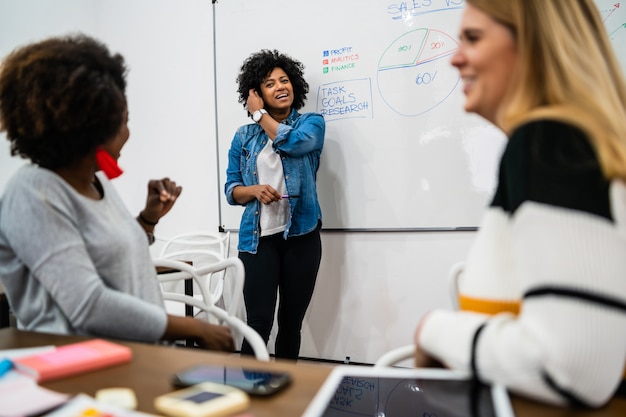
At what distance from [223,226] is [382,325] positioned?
1101 millimetres

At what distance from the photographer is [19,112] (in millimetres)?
933

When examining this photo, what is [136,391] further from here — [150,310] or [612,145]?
[612,145]

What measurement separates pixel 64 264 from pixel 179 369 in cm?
34

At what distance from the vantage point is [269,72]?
237cm

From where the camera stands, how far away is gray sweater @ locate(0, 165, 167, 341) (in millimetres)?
853

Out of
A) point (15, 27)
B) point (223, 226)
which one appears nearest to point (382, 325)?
point (223, 226)

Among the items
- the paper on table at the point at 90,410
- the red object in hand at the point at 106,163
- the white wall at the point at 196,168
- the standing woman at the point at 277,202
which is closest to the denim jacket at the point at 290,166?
the standing woman at the point at 277,202

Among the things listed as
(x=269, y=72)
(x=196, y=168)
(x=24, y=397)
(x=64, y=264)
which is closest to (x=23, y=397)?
(x=24, y=397)

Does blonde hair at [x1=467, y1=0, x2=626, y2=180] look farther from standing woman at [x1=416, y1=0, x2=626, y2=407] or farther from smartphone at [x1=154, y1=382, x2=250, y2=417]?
smartphone at [x1=154, y1=382, x2=250, y2=417]

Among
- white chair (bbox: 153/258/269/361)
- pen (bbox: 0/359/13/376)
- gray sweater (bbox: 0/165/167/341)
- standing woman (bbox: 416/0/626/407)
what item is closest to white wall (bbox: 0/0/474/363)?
white chair (bbox: 153/258/269/361)

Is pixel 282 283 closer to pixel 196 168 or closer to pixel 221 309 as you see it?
pixel 221 309

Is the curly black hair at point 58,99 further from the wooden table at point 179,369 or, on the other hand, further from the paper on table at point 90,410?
the paper on table at point 90,410

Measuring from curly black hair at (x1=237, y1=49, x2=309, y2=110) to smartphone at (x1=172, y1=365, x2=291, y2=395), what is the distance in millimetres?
1937

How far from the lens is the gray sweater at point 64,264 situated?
0.85 m
